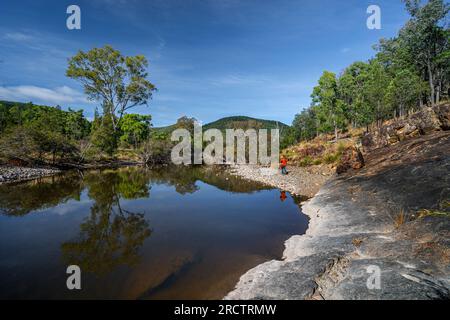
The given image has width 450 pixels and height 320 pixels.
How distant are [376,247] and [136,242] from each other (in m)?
8.88

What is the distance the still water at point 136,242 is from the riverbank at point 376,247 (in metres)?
1.18

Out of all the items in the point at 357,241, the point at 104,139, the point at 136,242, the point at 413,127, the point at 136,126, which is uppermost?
the point at 136,126

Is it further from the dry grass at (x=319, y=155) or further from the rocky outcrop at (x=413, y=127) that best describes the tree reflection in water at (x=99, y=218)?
the rocky outcrop at (x=413, y=127)

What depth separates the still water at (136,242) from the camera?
6957 millimetres

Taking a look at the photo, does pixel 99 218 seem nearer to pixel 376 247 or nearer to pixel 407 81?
pixel 376 247

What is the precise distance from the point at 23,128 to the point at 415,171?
43156 mm

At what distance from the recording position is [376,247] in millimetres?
7500

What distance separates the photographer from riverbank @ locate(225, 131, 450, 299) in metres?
5.65

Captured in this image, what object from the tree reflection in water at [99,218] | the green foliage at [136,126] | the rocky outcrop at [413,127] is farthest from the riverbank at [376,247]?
the green foliage at [136,126]

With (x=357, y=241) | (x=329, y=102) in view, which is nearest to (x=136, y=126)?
(x=329, y=102)

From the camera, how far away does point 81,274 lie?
24.9ft

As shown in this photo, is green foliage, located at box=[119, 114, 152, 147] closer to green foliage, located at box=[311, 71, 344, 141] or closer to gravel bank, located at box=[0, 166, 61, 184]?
gravel bank, located at box=[0, 166, 61, 184]

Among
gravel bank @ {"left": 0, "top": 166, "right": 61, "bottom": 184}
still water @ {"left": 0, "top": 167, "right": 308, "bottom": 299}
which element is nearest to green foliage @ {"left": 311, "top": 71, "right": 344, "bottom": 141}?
still water @ {"left": 0, "top": 167, "right": 308, "bottom": 299}
